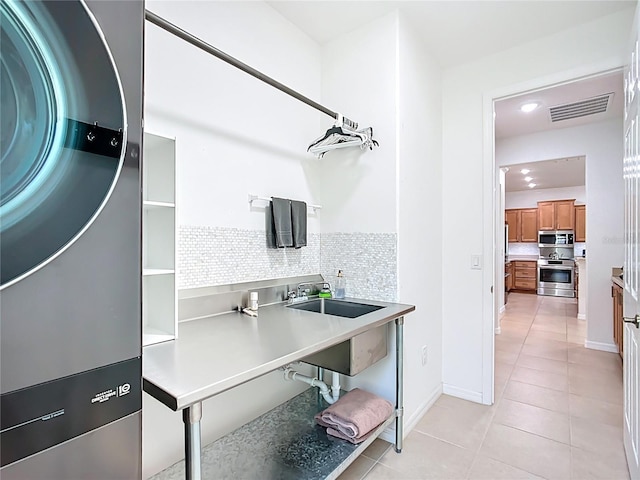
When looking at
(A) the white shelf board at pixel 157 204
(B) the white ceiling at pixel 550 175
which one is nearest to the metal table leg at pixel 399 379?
(A) the white shelf board at pixel 157 204

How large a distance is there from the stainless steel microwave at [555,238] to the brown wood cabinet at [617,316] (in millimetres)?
4826

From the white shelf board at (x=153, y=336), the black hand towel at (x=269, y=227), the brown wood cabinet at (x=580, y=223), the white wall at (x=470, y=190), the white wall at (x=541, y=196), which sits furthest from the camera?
the white wall at (x=541, y=196)

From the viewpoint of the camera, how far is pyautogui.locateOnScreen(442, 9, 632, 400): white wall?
243 centimetres

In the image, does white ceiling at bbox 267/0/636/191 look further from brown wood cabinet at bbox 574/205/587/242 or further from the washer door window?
brown wood cabinet at bbox 574/205/587/242

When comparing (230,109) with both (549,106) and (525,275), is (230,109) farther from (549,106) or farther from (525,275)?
(525,275)

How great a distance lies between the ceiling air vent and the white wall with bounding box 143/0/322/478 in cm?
280

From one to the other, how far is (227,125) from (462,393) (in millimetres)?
2571

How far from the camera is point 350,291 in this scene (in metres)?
2.23

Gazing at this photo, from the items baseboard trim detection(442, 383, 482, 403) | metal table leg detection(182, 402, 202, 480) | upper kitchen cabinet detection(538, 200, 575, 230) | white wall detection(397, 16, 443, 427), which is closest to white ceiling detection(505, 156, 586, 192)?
upper kitchen cabinet detection(538, 200, 575, 230)

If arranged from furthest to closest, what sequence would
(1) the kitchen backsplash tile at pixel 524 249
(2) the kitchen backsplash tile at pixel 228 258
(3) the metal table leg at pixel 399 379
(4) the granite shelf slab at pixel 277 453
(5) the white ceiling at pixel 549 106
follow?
(1) the kitchen backsplash tile at pixel 524 249 < (5) the white ceiling at pixel 549 106 < (3) the metal table leg at pixel 399 379 < (2) the kitchen backsplash tile at pixel 228 258 < (4) the granite shelf slab at pixel 277 453

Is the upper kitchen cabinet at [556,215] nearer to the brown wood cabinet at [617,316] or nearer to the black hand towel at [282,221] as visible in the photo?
the brown wood cabinet at [617,316]

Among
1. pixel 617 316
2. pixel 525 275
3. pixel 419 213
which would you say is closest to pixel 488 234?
pixel 419 213

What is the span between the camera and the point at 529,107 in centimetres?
340

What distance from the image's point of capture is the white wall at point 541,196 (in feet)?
25.0
